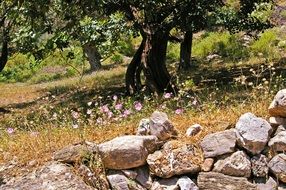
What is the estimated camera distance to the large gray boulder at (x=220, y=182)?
487 centimetres

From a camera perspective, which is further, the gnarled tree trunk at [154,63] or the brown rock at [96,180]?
the gnarled tree trunk at [154,63]

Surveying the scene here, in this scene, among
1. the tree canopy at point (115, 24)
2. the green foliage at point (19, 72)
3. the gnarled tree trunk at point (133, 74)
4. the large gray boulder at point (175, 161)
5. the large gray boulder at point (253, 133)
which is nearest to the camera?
the large gray boulder at point (253, 133)

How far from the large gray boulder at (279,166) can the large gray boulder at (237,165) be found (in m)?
0.21

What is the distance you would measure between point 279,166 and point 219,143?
1.85 feet

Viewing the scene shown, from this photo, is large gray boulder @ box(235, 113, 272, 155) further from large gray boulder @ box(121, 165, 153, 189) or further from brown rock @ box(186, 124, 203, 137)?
large gray boulder @ box(121, 165, 153, 189)

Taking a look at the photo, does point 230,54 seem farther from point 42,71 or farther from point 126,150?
point 126,150

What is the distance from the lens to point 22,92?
23.2 metres

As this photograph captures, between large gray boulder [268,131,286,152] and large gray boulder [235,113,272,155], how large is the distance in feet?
0.20

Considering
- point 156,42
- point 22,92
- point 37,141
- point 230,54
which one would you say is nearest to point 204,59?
point 230,54

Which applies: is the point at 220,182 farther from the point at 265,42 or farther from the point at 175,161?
the point at 265,42

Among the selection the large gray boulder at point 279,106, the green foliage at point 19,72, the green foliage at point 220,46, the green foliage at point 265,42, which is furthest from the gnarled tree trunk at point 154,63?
the green foliage at point 19,72

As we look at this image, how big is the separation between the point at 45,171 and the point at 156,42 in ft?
23.3

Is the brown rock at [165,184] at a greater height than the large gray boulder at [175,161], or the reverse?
the large gray boulder at [175,161]

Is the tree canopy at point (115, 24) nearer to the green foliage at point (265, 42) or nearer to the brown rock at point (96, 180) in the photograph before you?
the brown rock at point (96, 180)
